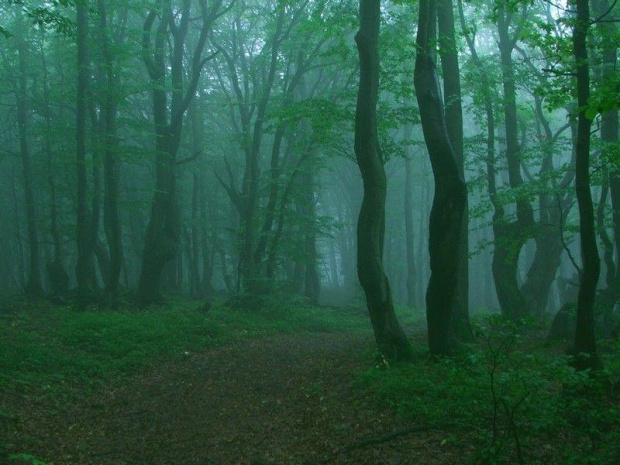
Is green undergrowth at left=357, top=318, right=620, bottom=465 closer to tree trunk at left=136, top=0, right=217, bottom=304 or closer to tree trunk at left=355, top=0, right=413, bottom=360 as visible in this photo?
tree trunk at left=355, top=0, right=413, bottom=360

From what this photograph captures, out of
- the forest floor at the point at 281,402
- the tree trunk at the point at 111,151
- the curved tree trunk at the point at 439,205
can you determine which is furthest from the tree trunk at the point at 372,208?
the tree trunk at the point at 111,151

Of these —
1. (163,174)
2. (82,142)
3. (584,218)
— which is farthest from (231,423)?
(163,174)

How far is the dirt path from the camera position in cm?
599

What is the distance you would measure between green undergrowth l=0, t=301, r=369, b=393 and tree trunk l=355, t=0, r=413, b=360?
498 cm

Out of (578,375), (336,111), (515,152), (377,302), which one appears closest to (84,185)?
(336,111)

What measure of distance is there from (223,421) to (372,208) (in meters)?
4.49

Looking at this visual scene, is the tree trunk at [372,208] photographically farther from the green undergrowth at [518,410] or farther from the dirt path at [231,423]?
the green undergrowth at [518,410]

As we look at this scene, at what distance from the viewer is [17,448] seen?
5957mm

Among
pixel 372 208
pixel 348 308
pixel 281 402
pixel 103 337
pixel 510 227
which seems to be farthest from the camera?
pixel 348 308

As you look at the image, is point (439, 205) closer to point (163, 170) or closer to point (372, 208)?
point (372, 208)

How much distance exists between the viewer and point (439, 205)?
328 inches

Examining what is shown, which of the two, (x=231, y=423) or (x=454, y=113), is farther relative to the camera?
(x=454, y=113)

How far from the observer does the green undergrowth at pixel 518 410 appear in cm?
492

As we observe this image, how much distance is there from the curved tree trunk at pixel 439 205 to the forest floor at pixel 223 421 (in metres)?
1.74
